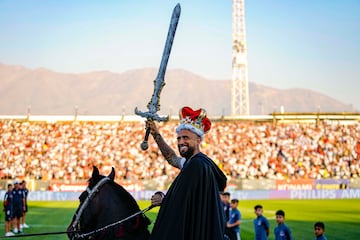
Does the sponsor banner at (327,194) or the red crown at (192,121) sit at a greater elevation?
the red crown at (192,121)

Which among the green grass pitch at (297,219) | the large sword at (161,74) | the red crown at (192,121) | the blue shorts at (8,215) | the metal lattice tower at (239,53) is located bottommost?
the green grass pitch at (297,219)

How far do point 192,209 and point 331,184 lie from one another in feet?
136

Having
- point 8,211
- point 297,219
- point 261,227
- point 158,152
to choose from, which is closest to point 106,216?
point 261,227

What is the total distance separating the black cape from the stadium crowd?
39.2 metres

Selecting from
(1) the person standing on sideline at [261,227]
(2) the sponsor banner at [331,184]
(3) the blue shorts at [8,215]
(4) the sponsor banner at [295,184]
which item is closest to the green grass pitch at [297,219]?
(3) the blue shorts at [8,215]

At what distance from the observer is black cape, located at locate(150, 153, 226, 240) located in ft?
16.6

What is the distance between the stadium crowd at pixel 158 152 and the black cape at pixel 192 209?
39.2 meters

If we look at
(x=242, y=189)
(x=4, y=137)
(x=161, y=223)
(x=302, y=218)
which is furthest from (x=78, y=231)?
(x=4, y=137)

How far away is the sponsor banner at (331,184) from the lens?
44.6 m

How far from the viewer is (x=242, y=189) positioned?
143ft

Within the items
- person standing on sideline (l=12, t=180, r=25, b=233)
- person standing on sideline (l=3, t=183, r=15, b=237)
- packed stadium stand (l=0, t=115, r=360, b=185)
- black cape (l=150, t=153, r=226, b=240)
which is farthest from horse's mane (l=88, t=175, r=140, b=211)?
packed stadium stand (l=0, t=115, r=360, b=185)

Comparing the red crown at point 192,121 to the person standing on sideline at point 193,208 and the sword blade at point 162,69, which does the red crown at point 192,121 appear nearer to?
the person standing on sideline at point 193,208

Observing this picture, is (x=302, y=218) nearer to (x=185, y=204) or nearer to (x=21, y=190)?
(x=21, y=190)

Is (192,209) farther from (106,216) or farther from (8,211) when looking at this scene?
(8,211)
